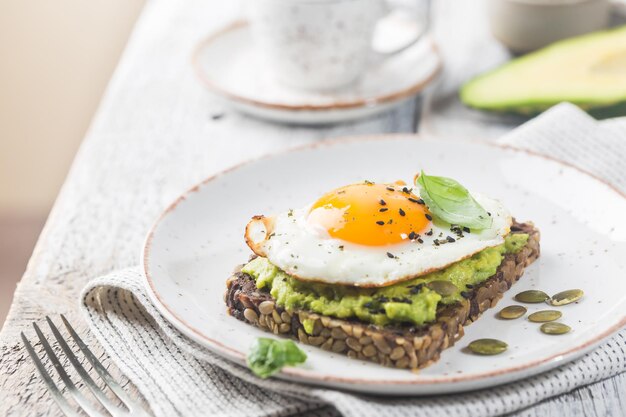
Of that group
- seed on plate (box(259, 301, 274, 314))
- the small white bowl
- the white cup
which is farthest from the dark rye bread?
the small white bowl

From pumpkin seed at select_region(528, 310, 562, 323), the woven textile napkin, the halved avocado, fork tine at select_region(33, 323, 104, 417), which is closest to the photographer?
the woven textile napkin

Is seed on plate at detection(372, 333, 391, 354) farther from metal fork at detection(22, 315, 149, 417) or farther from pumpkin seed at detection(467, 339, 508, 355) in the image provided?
metal fork at detection(22, 315, 149, 417)

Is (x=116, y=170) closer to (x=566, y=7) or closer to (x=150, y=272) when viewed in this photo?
(x=150, y=272)

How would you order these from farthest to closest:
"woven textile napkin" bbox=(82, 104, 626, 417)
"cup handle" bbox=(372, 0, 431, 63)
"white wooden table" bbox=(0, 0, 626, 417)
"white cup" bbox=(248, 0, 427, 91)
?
"cup handle" bbox=(372, 0, 431, 63)
"white cup" bbox=(248, 0, 427, 91)
"white wooden table" bbox=(0, 0, 626, 417)
"woven textile napkin" bbox=(82, 104, 626, 417)

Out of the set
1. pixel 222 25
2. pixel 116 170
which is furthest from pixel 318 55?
pixel 222 25

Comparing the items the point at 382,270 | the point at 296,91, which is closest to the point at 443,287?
the point at 382,270

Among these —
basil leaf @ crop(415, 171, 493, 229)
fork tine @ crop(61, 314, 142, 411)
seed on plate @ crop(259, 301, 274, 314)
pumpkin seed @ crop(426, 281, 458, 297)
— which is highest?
basil leaf @ crop(415, 171, 493, 229)

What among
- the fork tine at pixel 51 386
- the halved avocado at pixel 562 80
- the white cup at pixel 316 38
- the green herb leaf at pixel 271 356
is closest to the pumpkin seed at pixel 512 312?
the green herb leaf at pixel 271 356

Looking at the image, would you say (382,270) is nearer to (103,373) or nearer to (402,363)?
(402,363)
